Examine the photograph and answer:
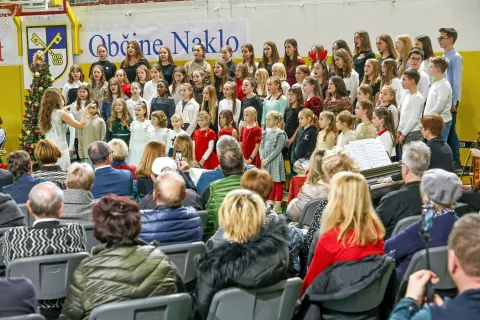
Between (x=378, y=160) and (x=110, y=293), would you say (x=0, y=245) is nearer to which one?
(x=110, y=293)

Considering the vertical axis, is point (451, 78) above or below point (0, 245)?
above

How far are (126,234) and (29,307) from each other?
2.10 ft

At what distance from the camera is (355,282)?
4348 mm

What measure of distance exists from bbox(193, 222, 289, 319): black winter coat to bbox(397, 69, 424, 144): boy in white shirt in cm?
574

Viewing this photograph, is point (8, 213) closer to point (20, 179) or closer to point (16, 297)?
point (20, 179)

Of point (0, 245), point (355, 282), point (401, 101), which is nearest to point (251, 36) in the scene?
point (401, 101)

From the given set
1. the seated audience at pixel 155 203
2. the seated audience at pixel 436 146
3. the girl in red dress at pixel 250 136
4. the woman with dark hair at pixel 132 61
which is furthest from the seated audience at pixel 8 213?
the woman with dark hair at pixel 132 61

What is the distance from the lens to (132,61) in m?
13.1

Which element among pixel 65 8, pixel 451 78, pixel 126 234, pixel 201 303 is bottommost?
pixel 201 303

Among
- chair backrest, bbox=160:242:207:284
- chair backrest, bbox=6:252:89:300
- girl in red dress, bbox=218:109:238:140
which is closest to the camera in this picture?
chair backrest, bbox=6:252:89:300

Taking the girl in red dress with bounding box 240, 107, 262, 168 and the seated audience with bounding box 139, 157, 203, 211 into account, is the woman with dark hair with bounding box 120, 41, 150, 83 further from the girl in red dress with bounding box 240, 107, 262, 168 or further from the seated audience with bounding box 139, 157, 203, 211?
the seated audience with bounding box 139, 157, 203, 211

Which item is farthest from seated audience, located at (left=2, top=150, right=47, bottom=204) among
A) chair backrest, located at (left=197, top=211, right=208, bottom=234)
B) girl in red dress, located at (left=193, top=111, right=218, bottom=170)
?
girl in red dress, located at (left=193, top=111, right=218, bottom=170)

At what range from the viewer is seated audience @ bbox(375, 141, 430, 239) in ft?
18.7

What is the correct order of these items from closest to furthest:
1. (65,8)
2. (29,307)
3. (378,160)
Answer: (29,307), (378,160), (65,8)
